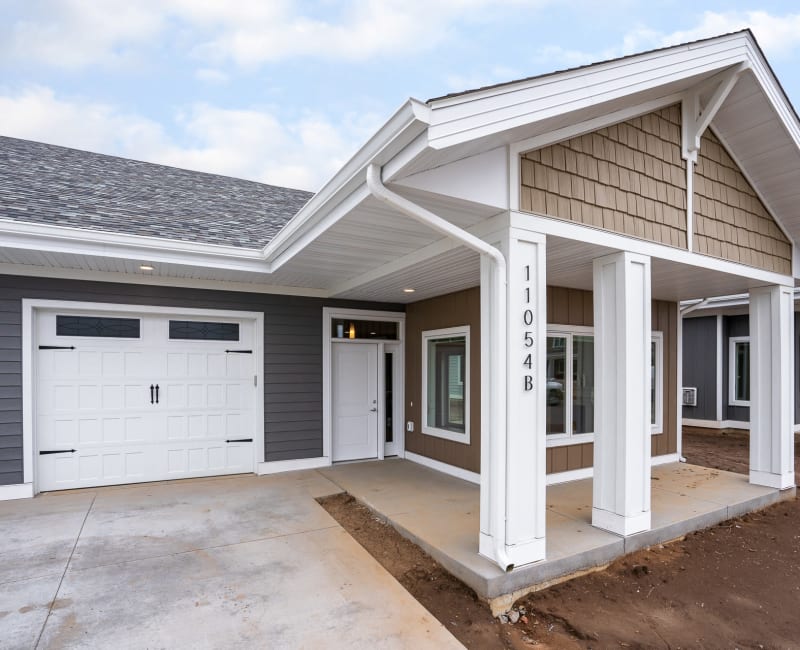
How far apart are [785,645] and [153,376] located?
612cm

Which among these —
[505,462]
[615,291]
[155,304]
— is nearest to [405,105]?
[505,462]

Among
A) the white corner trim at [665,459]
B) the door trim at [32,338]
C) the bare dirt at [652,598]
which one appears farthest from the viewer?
the white corner trim at [665,459]

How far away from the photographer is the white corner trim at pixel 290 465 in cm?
611

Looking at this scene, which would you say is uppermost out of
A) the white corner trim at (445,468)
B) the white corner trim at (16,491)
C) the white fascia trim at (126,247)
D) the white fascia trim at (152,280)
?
the white fascia trim at (126,247)

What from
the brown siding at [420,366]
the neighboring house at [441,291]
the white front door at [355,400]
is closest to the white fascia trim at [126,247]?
the neighboring house at [441,291]

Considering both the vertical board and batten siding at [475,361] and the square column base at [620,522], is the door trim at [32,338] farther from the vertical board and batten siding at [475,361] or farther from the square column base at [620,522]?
the square column base at [620,522]

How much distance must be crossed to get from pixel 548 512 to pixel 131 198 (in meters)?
5.99

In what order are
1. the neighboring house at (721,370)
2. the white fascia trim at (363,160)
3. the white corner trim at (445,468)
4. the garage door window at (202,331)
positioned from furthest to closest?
the neighboring house at (721,370) < the garage door window at (202,331) < the white corner trim at (445,468) < the white fascia trim at (363,160)

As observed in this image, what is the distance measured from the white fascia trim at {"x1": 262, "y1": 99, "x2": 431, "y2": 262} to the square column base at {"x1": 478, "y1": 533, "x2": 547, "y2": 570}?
252cm

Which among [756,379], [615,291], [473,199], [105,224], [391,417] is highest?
[105,224]

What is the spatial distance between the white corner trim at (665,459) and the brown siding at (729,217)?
2966 mm

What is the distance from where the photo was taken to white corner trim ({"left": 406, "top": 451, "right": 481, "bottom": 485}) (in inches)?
220

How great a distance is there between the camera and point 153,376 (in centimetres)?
567

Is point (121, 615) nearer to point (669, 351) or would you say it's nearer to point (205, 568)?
point (205, 568)
